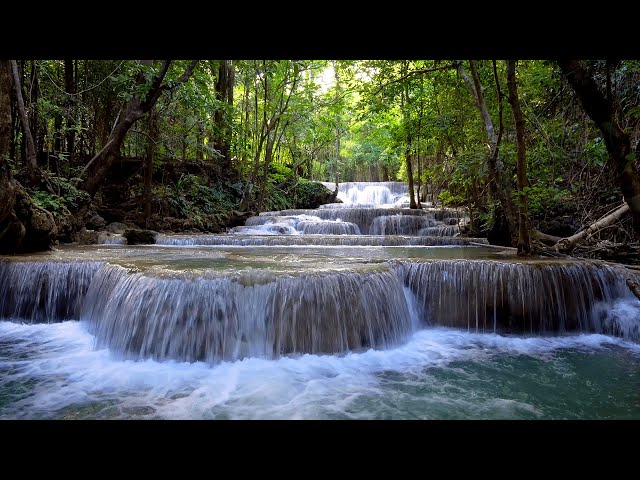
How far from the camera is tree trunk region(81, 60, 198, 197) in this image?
962 cm

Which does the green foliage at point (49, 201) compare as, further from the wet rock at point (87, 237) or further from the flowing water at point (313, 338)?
the flowing water at point (313, 338)

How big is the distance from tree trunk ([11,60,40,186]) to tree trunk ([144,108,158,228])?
2996mm

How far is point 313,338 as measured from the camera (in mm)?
4934

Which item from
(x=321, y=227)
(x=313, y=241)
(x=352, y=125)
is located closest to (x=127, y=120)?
(x=313, y=241)

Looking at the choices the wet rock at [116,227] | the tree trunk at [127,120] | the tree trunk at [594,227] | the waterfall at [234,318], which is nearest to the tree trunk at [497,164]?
the tree trunk at [594,227]

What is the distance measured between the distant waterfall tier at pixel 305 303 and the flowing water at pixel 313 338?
0.02 meters

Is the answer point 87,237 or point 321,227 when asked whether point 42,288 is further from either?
point 321,227

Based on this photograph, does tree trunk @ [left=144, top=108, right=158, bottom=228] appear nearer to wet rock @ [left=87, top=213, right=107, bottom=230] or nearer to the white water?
wet rock @ [left=87, top=213, right=107, bottom=230]

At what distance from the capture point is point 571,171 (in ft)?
24.5

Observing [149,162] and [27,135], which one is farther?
[149,162]

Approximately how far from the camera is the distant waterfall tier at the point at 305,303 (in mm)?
4809

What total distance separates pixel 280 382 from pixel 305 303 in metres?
1.03
